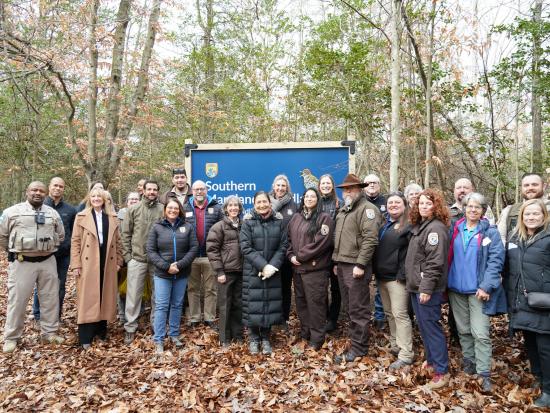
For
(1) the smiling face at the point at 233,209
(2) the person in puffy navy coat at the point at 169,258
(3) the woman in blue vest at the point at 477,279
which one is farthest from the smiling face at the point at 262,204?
(3) the woman in blue vest at the point at 477,279

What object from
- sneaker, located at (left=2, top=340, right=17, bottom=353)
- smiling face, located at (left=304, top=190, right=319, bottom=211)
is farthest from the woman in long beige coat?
smiling face, located at (left=304, top=190, right=319, bottom=211)

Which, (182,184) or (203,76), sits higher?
(203,76)

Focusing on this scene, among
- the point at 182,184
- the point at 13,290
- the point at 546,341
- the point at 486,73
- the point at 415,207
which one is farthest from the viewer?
the point at 486,73

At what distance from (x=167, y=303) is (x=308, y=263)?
6.90 feet

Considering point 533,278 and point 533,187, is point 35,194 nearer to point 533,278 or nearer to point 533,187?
point 533,278

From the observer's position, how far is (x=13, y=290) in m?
5.58

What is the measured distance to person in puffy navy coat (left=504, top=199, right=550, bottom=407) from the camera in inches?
150

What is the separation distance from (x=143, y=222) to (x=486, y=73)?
926 cm

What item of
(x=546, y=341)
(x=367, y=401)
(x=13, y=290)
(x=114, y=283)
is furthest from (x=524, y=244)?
Answer: (x=13, y=290)

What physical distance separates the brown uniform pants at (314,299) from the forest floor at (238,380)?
275 millimetres

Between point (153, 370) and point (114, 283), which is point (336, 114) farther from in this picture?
point (153, 370)

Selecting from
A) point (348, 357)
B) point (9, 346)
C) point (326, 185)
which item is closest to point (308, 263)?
point (326, 185)

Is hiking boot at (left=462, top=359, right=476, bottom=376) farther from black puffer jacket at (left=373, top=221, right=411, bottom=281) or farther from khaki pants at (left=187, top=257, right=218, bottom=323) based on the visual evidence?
khaki pants at (left=187, top=257, right=218, bottom=323)

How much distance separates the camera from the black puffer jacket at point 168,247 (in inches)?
216
